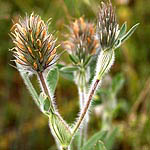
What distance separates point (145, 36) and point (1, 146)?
232 centimetres

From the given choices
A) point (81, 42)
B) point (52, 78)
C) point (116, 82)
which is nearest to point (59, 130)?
point (52, 78)

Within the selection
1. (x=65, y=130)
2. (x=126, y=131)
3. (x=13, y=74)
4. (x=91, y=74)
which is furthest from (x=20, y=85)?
(x=65, y=130)

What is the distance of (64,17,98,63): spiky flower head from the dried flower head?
27cm

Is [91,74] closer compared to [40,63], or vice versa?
[40,63]

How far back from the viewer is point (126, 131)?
11.5 feet

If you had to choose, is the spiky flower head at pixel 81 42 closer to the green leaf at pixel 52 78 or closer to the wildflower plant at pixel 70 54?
the wildflower plant at pixel 70 54

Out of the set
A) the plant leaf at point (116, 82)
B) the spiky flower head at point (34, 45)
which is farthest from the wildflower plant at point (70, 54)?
the plant leaf at point (116, 82)

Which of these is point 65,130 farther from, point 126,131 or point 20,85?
point 20,85

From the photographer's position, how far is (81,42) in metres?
2.34

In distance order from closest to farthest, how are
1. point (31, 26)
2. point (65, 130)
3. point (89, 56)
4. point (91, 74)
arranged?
point (31, 26), point (65, 130), point (89, 56), point (91, 74)

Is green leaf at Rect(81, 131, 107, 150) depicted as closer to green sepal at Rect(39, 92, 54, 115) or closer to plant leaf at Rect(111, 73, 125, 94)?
green sepal at Rect(39, 92, 54, 115)

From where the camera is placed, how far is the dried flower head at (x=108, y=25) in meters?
1.98

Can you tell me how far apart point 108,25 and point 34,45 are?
0.47 metres

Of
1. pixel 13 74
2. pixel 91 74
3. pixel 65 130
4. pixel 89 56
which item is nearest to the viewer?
pixel 65 130
